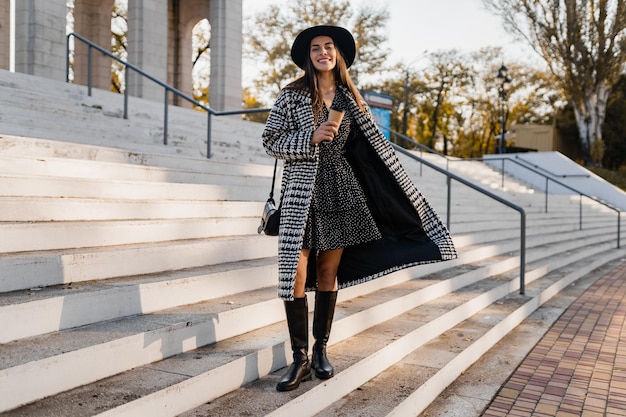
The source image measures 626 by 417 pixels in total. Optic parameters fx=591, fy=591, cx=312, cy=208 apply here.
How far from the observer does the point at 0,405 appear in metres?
2.27

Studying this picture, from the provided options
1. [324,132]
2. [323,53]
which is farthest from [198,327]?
[323,53]

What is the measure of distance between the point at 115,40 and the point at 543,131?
24488mm

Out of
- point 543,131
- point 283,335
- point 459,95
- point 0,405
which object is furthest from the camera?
point 459,95

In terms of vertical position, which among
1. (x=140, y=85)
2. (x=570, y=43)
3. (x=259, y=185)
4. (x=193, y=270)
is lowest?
(x=193, y=270)

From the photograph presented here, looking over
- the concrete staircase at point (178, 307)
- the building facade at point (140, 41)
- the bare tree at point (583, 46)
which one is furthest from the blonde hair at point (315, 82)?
the bare tree at point (583, 46)

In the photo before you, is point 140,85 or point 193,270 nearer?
point 193,270

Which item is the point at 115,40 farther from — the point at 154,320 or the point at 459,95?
the point at 154,320

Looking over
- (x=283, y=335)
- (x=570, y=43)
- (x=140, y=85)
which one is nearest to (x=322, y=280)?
(x=283, y=335)

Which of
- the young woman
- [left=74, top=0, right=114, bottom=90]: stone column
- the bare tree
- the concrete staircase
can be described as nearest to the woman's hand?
the young woman

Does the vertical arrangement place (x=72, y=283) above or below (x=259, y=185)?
below

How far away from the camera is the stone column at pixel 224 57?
18.6 meters

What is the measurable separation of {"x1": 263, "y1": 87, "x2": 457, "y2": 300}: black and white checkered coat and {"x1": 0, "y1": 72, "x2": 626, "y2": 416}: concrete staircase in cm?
57

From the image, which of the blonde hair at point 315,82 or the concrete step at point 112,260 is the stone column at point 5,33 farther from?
the blonde hair at point 315,82

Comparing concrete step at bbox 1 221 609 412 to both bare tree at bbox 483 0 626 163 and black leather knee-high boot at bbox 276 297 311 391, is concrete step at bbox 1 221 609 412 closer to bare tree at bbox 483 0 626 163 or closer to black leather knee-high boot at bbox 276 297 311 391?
black leather knee-high boot at bbox 276 297 311 391
